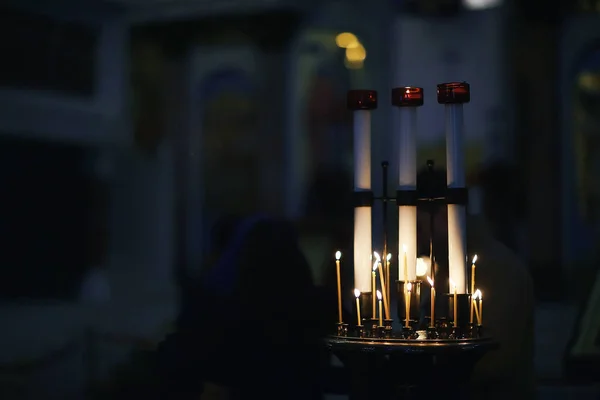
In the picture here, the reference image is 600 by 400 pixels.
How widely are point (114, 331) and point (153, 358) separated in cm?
12

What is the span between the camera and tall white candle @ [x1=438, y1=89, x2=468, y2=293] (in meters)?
1.66

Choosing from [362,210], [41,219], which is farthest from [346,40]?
[41,219]

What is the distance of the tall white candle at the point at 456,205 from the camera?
1662mm

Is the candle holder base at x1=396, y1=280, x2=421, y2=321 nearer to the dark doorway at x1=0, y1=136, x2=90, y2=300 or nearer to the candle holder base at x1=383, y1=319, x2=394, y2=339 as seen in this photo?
the candle holder base at x1=383, y1=319, x2=394, y2=339

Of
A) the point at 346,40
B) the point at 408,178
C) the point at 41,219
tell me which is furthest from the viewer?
the point at 41,219

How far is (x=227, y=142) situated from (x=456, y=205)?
1.87 feet

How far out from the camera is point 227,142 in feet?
6.42

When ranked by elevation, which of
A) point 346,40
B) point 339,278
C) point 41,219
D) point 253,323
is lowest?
point 253,323

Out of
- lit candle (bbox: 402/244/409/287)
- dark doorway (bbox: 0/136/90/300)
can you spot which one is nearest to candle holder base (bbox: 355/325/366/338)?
lit candle (bbox: 402/244/409/287)

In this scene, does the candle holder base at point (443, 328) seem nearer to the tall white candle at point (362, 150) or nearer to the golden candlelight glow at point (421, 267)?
the golden candlelight glow at point (421, 267)

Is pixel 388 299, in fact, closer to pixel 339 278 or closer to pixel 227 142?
pixel 339 278

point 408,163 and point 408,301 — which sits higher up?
point 408,163

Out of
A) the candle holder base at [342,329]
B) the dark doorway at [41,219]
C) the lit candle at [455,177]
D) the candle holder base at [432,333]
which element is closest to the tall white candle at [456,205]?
the lit candle at [455,177]

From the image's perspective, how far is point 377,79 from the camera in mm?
1858
